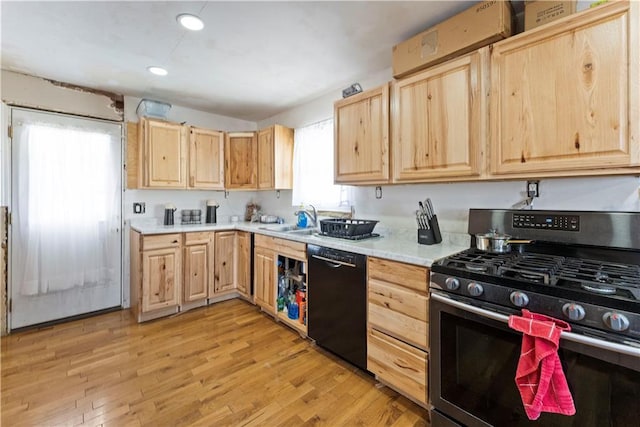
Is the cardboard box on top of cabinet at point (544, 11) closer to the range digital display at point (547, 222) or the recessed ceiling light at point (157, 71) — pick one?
the range digital display at point (547, 222)

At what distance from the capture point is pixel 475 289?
1.27 meters

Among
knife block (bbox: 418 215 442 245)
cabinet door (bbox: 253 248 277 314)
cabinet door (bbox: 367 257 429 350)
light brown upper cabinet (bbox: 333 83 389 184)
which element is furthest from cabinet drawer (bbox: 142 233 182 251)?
knife block (bbox: 418 215 442 245)

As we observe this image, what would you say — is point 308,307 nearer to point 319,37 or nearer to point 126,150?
point 319,37

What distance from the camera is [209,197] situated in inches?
150

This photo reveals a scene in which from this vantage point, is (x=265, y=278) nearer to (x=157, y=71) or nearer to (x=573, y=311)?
(x=157, y=71)

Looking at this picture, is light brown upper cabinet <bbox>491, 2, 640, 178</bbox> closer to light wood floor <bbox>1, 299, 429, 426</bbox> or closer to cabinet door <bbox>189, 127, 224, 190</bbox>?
light wood floor <bbox>1, 299, 429, 426</bbox>

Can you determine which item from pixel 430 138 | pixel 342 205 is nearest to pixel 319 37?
pixel 430 138

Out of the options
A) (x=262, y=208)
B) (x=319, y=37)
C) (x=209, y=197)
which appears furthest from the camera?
(x=262, y=208)

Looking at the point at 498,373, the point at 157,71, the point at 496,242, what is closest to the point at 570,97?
the point at 496,242

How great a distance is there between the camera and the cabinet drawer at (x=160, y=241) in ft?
9.11

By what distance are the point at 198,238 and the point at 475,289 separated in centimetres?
276

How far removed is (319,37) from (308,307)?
209cm

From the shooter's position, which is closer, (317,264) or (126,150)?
(317,264)

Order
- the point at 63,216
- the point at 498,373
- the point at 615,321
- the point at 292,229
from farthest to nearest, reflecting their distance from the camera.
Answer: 1. the point at 292,229
2. the point at 63,216
3. the point at 498,373
4. the point at 615,321
